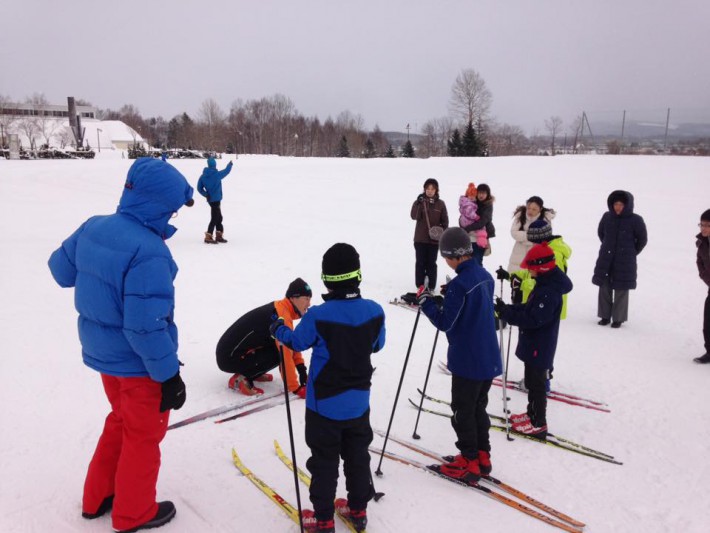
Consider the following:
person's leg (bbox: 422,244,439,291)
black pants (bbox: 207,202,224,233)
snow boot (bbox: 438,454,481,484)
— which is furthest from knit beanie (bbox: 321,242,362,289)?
black pants (bbox: 207,202,224,233)

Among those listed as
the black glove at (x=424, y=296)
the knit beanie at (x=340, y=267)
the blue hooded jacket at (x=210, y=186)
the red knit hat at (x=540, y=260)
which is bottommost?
the black glove at (x=424, y=296)

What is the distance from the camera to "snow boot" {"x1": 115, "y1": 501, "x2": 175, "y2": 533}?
2.65 m

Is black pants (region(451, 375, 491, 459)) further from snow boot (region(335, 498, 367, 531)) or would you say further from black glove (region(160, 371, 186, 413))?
black glove (region(160, 371, 186, 413))

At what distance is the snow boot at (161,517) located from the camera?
2.65 m

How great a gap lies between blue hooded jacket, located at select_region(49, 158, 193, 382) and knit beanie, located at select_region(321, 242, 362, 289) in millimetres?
798

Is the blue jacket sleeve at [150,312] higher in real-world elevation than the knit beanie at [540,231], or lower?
lower

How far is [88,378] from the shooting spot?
4504 millimetres

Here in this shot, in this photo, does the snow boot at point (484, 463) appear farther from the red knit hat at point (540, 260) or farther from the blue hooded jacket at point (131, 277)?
the blue hooded jacket at point (131, 277)

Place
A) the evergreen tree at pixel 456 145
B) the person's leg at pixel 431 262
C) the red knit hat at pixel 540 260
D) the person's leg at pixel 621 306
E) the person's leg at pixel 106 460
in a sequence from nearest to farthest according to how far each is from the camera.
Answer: the person's leg at pixel 106 460, the red knit hat at pixel 540 260, the person's leg at pixel 621 306, the person's leg at pixel 431 262, the evergreen tree at pixel 456 145

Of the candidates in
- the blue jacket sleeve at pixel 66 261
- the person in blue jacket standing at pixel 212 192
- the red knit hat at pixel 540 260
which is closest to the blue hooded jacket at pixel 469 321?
the red knit hat at pixel 540 260

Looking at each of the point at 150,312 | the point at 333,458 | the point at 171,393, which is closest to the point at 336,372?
the point at 333,458

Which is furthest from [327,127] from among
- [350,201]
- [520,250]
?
[520,250]

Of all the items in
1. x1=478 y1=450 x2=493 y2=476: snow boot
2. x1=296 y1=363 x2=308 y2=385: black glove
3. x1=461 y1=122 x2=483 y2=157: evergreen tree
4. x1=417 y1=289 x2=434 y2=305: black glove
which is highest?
x1=461 y1=122 x2=483 y2=157: evergreen tree

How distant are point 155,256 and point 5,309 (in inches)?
210
